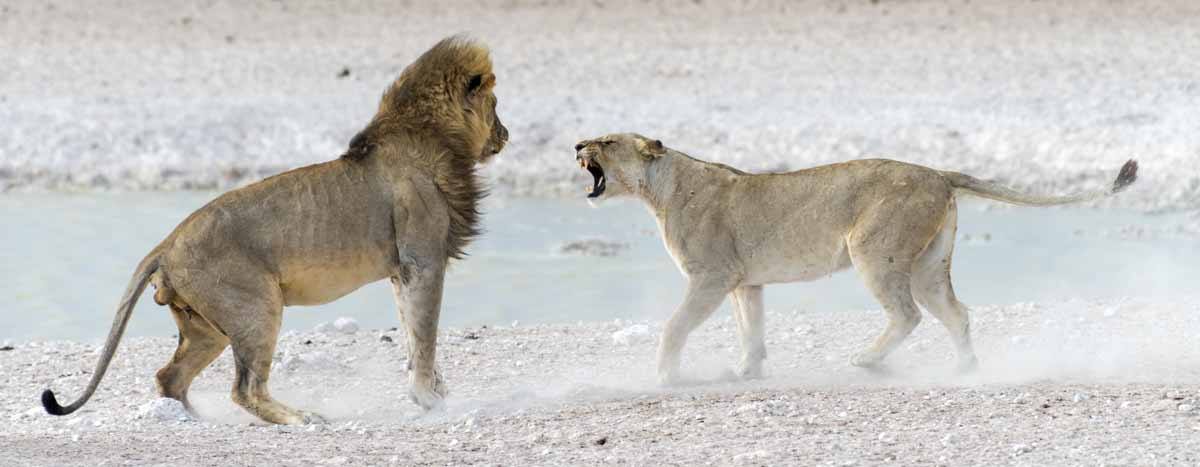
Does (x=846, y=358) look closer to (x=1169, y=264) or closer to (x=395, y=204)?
(x=395, y=204)

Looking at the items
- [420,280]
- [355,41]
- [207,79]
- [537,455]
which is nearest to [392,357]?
[420,280]

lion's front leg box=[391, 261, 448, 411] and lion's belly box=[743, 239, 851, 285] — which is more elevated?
lion's belly box=[743, 239, 851, 285]

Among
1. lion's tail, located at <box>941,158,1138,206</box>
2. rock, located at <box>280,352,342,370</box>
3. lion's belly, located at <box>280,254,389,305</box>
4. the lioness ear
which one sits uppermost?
the lioness ear

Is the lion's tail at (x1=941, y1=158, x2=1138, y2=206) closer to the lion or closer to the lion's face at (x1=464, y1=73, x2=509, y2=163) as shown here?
the lion's face at (x1=464, y1=73, x2=509, y2=163)

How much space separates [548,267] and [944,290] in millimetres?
5508

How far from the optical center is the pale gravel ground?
6938 millimetres

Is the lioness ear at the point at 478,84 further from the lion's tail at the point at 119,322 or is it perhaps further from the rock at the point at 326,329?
the rock at the point at 326,329

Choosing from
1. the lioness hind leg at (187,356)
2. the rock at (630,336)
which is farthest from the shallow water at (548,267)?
the lioness hind leg at (187,356)

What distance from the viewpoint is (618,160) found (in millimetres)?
8984

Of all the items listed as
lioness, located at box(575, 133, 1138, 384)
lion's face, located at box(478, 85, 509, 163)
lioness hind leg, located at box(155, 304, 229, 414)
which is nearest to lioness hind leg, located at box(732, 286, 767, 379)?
lioness, located at box(575, 133, 1138, 384)

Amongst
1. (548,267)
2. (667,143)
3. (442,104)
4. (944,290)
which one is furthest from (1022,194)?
(667,143)

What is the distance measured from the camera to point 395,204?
8203 mm

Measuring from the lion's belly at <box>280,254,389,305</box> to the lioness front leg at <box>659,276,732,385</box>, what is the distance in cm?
123

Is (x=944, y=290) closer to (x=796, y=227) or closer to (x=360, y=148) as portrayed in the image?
(x=796, y=227)
